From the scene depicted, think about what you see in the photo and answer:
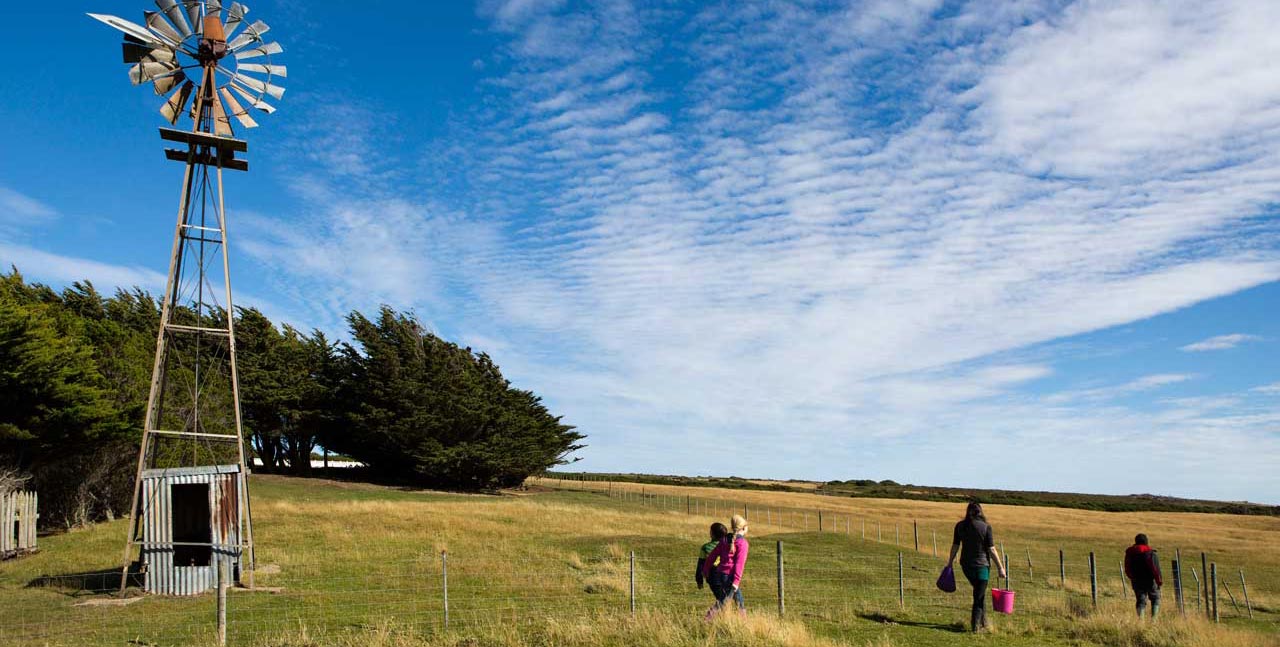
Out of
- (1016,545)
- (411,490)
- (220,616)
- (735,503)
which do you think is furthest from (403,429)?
(220,616)

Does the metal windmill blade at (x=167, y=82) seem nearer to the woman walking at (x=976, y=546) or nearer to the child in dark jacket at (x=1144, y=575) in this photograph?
the woman walking at (x=976, y=546)

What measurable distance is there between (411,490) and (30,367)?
112ft

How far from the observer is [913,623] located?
555 inches

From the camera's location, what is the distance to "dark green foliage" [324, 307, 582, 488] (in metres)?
62.4

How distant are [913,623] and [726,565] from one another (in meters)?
4.50

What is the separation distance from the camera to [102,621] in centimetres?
1559

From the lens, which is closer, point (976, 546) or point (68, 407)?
point (976, 546)

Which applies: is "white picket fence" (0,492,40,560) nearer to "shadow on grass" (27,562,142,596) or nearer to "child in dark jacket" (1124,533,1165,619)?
"shadow on grass" (27,562,142,596)

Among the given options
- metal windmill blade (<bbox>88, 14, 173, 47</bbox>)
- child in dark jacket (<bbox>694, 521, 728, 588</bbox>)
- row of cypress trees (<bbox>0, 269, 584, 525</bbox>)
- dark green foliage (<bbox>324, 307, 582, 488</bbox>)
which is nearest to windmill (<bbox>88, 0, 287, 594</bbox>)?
metal windmill blade (<bbox>88, 14, 173, 47</bbox>)

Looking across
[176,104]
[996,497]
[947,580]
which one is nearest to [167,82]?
[176,104]

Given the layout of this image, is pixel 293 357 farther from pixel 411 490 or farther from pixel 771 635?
pixel 771 635

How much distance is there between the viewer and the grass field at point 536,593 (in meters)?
12.3

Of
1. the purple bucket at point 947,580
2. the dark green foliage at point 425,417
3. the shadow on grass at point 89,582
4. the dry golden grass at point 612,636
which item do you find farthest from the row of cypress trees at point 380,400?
the purple bucket at point 947,580

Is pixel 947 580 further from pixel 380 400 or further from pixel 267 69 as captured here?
pixel 380 400
